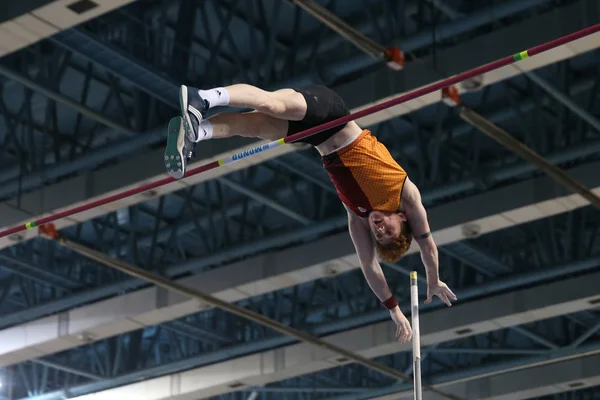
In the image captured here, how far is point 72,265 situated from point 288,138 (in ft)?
31.0

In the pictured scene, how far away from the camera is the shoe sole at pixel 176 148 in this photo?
323 inches

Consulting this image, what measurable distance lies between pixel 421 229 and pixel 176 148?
6.12 feet

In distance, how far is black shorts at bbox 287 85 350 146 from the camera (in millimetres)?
8586

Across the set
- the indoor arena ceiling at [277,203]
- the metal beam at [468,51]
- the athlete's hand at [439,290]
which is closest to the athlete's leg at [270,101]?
the athlete's hand at [439,290]

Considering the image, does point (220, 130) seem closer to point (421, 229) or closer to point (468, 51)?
point (421, 229)

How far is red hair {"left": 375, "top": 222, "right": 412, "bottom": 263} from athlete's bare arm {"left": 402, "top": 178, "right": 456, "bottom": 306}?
0.07m

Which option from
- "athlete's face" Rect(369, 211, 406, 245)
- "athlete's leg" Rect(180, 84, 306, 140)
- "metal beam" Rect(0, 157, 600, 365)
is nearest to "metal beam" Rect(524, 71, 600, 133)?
"metal beam" Rect(0, 157, 600, 365)

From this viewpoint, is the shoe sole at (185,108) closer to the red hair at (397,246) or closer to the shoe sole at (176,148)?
the shoe sole at (176,148)

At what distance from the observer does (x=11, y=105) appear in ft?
47.8

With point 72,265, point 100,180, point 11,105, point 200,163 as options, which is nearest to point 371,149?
point 200,163

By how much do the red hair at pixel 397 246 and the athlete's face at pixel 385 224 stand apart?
47 mm

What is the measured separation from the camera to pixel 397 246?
890 centimetres

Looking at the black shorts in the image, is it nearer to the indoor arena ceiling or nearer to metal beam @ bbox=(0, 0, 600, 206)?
the indoor arena ceiling

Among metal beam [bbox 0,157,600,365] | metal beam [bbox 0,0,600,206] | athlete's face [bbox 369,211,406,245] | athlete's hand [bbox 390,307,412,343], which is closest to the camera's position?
athlete's face [bbox 369,211,406,245]
